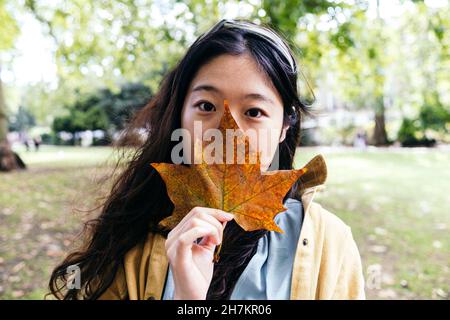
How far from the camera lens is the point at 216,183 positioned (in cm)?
91

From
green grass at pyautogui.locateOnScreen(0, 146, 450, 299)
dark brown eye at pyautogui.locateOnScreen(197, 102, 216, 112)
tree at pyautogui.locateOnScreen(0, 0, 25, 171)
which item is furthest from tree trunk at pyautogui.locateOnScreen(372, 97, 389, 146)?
dark brown eye at pyautogui.locateOnScreen(197, 102, 216, 112)

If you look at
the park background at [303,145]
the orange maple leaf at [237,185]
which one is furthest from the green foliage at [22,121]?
the orange maple leaf at [237,185]

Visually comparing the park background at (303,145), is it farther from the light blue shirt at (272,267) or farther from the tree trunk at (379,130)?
the tree trunk at (379,130)

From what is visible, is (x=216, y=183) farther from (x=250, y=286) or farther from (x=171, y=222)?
(x=250, y=286)

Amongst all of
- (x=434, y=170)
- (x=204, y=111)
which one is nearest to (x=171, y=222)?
(x=204, y=111)

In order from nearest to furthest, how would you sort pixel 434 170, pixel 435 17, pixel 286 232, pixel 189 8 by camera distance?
1. pixel 286 232
2. pixel 435 17
3. pixel 189 8
4. pixel 434 170

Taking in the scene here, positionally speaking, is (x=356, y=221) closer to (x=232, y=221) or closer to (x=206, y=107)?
(x=232, y=221)

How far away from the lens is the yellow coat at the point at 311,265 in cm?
127

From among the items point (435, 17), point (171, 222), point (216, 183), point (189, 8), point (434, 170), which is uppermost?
point (189, 8)

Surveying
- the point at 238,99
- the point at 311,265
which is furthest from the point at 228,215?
the point at 311,265

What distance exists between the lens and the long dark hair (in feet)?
4.33

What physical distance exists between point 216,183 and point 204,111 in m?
0.34

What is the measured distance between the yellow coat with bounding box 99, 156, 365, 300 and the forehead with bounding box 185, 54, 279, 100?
390 mm

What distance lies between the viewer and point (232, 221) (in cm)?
137
